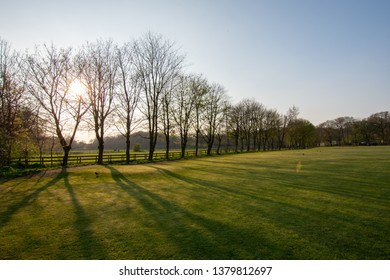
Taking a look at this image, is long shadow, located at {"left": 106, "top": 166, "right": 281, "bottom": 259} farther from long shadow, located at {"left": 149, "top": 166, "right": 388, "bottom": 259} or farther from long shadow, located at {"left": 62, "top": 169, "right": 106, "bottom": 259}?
long shadow, located at {"left": 62, "top": 169, "right": 106, "bottom": 259}

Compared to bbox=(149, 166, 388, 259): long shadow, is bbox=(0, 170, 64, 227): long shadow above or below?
below

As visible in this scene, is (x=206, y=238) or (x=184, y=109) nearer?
(x=206, y=238)

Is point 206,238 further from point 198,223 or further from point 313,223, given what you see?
point 313,223

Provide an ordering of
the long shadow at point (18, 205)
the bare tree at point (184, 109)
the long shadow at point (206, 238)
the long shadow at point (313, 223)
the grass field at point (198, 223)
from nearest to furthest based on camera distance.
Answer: the long shadow at point (206, 238)
the grass field at point (198, 223)
the long shadow at point (313, 223)
the long shadow at point (18, 205)
the bare tree at point (184, 109)

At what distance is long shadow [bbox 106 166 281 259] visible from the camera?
496 cm

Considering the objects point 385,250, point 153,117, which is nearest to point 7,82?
point 153,117

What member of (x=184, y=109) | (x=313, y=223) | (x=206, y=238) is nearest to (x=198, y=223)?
(x=206, y=238)

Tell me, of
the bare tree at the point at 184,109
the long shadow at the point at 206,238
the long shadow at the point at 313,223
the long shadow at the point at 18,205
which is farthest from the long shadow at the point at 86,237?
the bare tree at the point at 184,109

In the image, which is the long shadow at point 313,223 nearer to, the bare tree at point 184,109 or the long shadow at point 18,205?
the long shadow at point 18,205

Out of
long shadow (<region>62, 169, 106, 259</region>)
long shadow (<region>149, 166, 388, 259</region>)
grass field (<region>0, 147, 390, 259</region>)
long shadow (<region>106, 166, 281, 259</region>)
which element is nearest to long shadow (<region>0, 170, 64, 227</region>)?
grass field (<region>0, 147, 390, 259</region>)

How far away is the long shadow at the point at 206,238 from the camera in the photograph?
4.96 metres

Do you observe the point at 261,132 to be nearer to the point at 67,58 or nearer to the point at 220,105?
the point at 220,105

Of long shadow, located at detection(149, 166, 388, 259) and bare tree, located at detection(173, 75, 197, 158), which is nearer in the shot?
long shadow, located at detection(149, 166, 388, 259)

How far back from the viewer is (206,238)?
577 centimetres
